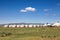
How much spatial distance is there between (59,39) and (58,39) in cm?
25

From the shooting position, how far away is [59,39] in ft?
122

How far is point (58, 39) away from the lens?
3738 cm
